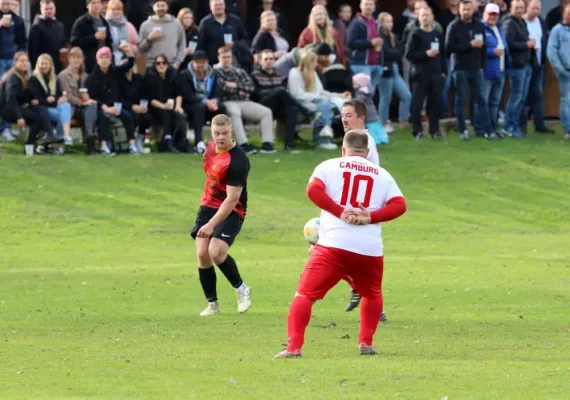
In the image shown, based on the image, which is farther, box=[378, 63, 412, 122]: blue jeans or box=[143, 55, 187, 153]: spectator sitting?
box=[378, 63, 412, 122]: blue jeans

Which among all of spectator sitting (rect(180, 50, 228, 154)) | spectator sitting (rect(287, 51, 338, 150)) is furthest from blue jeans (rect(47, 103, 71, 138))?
spectator sitting (rect(287, 51, 338, 150))

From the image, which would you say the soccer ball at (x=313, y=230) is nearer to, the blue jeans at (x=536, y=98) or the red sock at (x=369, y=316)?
the red sock at (x=369, y=316)

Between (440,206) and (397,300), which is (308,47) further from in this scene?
(397,300)

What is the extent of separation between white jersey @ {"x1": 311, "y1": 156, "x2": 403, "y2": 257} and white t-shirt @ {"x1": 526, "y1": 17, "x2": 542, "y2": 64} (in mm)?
17014

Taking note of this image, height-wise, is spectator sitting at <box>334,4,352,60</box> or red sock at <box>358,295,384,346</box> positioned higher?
red sock at <box>358,295,384,346</box>

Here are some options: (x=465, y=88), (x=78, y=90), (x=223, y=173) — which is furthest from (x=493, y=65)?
(x=223, y=173)

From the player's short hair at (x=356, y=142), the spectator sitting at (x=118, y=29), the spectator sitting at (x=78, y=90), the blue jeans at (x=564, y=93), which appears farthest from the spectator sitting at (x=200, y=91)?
the player's short hair at (x=356, y=142)

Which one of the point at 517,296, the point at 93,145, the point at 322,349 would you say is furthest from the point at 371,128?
the point at 322,349

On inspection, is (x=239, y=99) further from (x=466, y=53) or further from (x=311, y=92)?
(x=466, y=53)

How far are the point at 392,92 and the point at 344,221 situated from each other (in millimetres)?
17062

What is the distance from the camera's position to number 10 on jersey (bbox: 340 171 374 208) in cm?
990

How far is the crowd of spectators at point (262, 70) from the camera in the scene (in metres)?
23.1

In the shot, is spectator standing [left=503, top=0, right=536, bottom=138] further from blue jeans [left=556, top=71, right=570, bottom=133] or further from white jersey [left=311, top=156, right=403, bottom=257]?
white jersey [left=311, top=156, right=403, bottom=257]

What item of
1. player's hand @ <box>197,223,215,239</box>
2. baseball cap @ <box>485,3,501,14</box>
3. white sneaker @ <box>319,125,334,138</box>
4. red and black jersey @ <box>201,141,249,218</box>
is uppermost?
red and black jersey @ <box>201,141,249,218</box>
